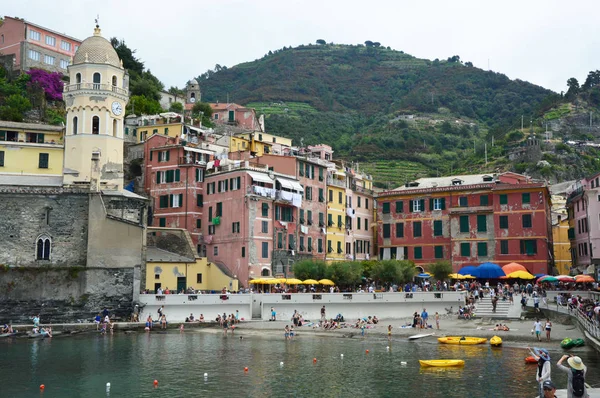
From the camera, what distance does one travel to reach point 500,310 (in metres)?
52.7

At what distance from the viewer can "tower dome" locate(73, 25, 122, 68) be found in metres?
62.5

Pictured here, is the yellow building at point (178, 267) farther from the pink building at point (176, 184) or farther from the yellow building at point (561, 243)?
the yellow building at point (561, 243)

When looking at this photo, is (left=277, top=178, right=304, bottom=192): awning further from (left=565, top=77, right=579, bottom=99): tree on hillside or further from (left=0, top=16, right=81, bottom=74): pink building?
(left=565, top=77, right=579, bottom=99): tree on hillside

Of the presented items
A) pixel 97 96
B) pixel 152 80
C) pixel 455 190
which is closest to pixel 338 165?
pixel 455 190

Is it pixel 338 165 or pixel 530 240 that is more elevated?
pixel 338 165

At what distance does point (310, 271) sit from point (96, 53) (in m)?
28.9

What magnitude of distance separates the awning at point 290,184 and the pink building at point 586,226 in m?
28.3

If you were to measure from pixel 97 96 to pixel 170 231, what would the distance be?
14636mm

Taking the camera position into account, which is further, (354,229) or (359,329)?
(354,229)

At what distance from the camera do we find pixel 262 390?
2959cm

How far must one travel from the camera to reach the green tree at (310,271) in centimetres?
6019

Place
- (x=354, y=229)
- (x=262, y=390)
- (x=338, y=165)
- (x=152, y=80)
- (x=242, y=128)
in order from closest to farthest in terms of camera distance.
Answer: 1. (x=262, y=390)
2. (x=354, y=229)
3. (x=338, y=165)
4. (x=242, y=128)
5. (x=152, y=80)

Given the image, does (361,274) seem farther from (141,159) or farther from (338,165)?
(141,159)

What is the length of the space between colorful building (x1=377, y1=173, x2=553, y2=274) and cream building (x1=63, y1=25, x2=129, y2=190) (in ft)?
100.0
